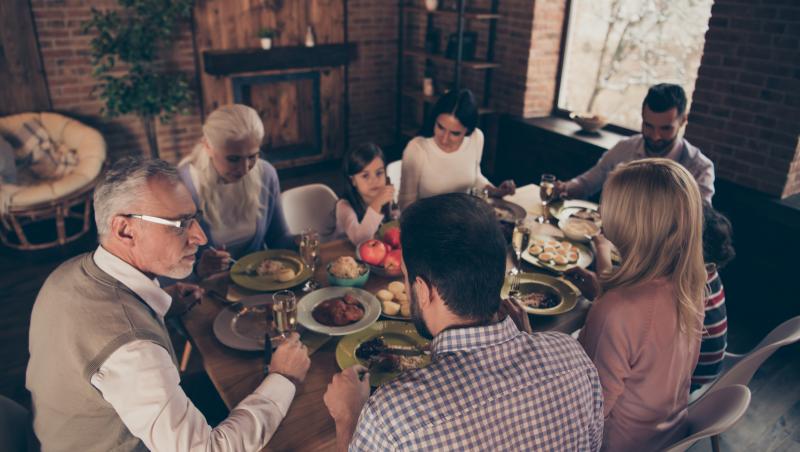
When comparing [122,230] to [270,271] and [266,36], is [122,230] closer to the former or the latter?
[270,271]

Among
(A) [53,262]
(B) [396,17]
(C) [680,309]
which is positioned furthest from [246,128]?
(B) [396,17]

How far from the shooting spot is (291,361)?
1545 millimetres

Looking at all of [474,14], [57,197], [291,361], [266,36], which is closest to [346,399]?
[291,361]

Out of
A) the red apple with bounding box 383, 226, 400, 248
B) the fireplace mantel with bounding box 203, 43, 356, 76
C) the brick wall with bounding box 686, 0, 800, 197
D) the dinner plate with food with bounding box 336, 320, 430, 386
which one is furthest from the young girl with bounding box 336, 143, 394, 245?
the fireplace mantel with bounding box 203, 43, 356, 76

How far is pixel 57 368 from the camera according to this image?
4.36 ft

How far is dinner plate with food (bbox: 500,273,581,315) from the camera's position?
1960 mm

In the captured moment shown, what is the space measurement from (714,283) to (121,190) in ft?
5.93

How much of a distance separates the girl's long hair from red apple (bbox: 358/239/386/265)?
496mm

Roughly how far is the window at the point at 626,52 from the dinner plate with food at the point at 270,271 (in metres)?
3.29

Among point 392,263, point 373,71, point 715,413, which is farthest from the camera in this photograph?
point 373,71

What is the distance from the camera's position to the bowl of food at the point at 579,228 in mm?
2498

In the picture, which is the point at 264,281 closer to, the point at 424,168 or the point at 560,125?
the point at 424,168

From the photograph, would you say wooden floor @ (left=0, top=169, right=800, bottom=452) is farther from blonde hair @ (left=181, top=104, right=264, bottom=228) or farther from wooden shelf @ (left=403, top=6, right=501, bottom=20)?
wooden shelf @ (left=403, top=6, right=501, bottom=20)

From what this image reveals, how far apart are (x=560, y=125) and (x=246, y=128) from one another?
3.21m
